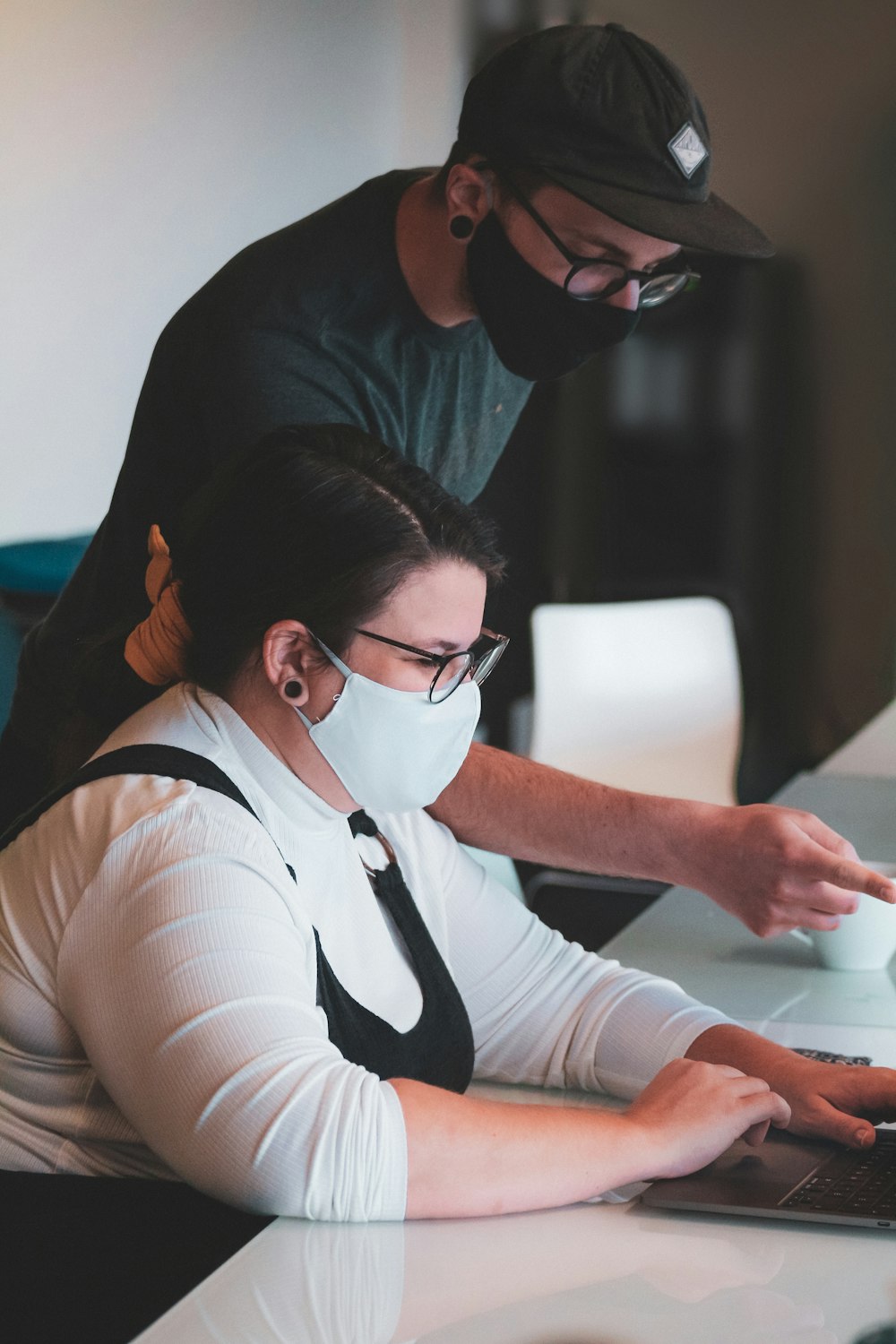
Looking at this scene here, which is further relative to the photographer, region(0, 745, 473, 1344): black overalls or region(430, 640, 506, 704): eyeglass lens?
region(430, 640, 506, 704): eyeglass lens

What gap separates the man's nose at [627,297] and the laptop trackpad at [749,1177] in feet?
2.70

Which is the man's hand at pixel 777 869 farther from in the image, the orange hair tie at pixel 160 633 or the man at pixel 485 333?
the orange hair tie at pixel 160 633

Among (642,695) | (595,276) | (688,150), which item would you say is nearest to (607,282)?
(595,276)

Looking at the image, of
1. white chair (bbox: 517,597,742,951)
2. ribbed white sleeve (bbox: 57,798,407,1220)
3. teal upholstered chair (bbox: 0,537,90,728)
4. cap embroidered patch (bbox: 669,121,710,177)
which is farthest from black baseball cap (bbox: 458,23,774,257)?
white chair (bbox: 517,597,742,951)

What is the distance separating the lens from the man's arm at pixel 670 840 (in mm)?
1333

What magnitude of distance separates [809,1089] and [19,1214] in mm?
594

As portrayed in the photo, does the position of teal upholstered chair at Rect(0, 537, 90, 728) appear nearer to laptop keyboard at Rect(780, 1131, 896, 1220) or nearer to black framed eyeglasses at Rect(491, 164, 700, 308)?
black framed eyeglasses at Rect(491, 164, 700, 308)

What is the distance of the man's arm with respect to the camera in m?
1.33

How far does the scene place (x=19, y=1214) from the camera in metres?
1.00

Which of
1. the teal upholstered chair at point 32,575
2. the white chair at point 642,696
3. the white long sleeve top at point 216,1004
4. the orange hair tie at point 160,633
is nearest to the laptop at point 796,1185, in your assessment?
the white long sleeve top at point 216,1004

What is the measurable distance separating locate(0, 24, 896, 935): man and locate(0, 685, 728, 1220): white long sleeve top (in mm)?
158

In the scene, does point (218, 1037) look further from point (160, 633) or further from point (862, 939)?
point (862, 939)

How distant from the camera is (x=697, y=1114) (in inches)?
43.0

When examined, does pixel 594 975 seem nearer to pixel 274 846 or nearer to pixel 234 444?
pixel 274 846
